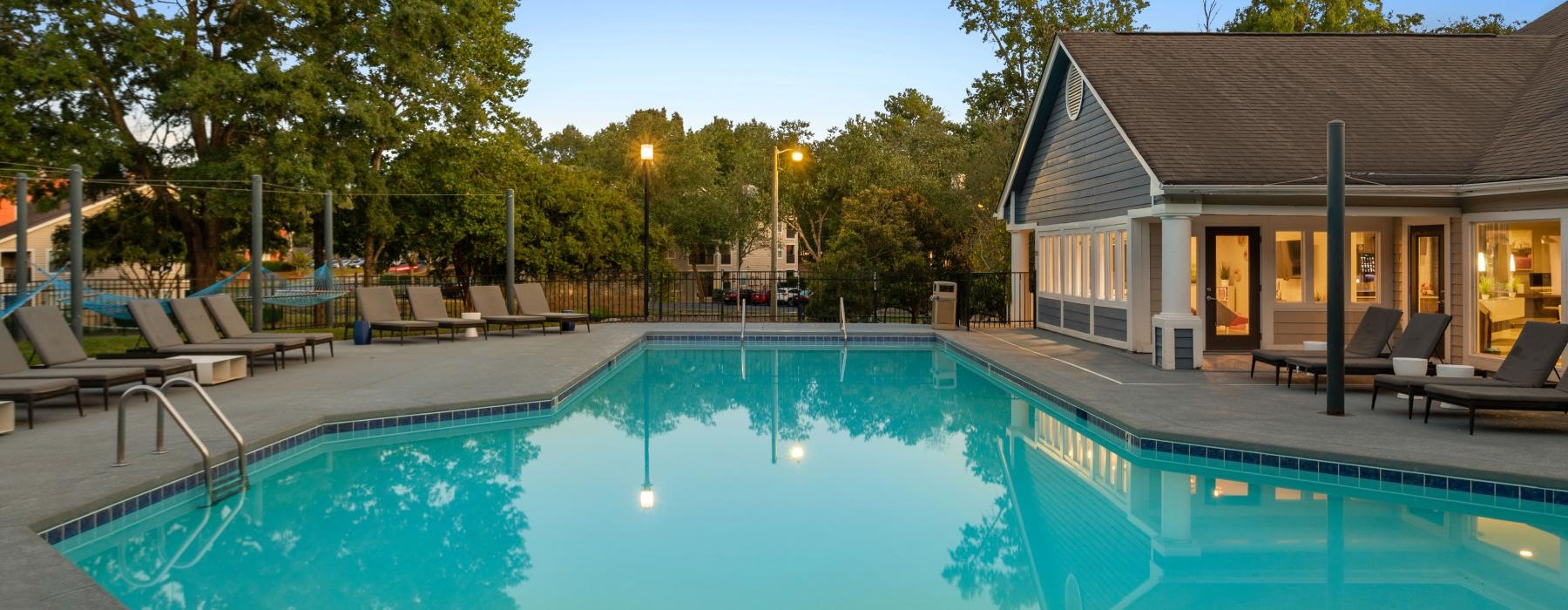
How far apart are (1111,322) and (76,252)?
13.6 m

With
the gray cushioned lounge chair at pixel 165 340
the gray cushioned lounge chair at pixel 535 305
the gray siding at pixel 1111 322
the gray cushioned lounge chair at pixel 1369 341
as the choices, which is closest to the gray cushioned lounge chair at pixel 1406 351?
the gray cushioned lounge chair at pixel 1369 341

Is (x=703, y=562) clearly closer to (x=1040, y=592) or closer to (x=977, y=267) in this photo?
(x=1040, y=592)

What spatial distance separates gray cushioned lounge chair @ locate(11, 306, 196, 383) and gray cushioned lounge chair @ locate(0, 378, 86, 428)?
3.33 ft

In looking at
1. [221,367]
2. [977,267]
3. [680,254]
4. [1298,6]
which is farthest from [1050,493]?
[680,254]

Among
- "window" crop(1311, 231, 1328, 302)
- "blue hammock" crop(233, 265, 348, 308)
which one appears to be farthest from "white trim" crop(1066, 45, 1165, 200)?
"blue hammock" crop(233, 265, 348, 308)

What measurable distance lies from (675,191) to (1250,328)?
40.4 m

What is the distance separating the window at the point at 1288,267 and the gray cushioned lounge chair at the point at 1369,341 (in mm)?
3509

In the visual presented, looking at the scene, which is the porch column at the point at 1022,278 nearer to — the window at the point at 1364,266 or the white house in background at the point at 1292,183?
the white house in background at the point at 1292,183

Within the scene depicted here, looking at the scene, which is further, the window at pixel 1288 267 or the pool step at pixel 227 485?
the window at pixel 1288 267

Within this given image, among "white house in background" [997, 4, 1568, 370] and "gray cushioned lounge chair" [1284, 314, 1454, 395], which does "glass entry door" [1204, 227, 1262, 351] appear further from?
"gray cushioned lounge chair" [1284, 314, 1454, 395]

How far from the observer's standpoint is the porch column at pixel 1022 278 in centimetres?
2150

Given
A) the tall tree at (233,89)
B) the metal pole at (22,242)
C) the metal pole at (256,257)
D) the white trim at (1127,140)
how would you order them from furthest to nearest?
the tall tree at (233,89), the metal pole at (256,257), the white trim at (1127,140), the metal pole at (22,242)

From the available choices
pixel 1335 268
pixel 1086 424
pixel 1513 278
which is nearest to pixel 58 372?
pixel 1086 424

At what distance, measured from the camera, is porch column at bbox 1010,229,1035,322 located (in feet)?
70.5
